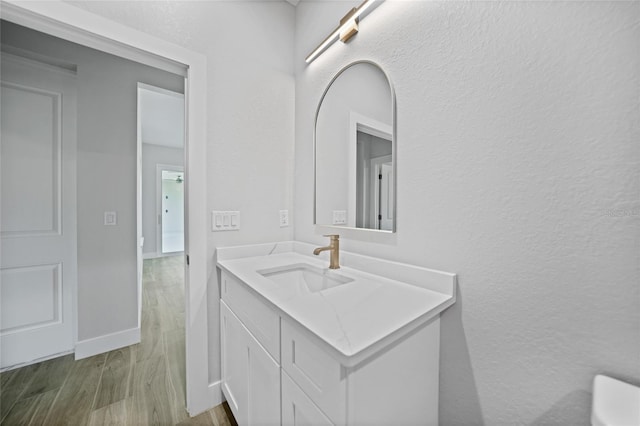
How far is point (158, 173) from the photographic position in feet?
18.3

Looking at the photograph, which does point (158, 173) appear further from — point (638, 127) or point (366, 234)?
point (638, 127)

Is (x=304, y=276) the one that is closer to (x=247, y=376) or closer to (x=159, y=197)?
(x=247, y=376)

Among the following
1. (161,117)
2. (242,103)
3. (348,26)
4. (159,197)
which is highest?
(161,117)

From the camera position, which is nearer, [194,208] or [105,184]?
[194,208]

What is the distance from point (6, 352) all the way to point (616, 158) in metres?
3.30

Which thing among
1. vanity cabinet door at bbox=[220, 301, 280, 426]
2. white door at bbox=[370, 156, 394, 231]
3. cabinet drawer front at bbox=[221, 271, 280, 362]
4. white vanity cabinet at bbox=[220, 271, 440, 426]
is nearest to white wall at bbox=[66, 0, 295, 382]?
vanity cabinet door at bbox=[220, 301, 280, 426]

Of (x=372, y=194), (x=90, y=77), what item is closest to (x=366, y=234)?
(x=372, y=194)

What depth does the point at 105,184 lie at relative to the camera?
204 centimetres

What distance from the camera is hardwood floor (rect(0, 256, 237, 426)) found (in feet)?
4.44

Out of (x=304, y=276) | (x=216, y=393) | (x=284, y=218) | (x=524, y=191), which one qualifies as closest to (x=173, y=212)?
(x=284, y=218)

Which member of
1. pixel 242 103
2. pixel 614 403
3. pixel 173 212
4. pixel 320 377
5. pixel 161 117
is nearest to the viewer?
pixel 614 403

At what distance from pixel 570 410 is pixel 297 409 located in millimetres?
747

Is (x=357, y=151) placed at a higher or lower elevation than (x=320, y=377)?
higher

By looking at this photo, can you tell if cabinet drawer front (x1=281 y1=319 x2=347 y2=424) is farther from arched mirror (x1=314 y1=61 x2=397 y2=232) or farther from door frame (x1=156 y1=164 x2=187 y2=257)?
door frame (x1=156 y1=164 x2=187 y2=257)
